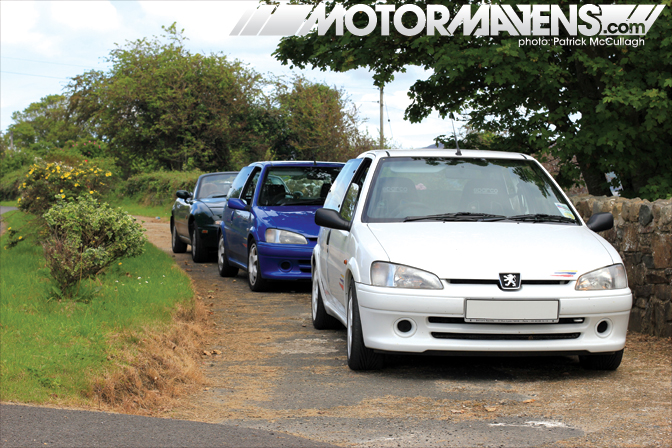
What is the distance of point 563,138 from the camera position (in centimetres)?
1208

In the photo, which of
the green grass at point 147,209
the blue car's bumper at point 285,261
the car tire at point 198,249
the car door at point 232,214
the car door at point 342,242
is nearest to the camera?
the car door at point 342,242

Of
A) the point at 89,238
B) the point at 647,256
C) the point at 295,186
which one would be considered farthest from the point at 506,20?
the point at 89,238

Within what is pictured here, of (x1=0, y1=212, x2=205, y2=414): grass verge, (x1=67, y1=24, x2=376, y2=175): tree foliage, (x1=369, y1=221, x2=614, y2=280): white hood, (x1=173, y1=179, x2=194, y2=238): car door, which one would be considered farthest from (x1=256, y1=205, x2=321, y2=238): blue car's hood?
(x1=67, y1=24, x2=376, y2=175): tree foliage

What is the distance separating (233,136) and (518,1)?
103ft

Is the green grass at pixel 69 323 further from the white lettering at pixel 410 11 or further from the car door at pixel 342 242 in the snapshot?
the white lettering at pixel 410 11

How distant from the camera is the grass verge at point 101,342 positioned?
210 inches

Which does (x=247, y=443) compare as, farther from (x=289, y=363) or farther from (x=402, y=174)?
(x=402, y=174)

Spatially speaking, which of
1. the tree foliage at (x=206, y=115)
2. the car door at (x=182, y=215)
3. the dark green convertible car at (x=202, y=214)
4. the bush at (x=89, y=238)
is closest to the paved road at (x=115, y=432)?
the bush at (x=89, y=238)

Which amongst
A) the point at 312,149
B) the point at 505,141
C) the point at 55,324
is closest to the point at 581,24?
the point at 505,141

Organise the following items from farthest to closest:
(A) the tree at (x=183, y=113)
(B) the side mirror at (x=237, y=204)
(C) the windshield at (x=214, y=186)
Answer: (A) the tree at (x=183, y=113) → (C) the windshield at (x=214, y=186) → (B) the side mirror at (x=237, y=204)

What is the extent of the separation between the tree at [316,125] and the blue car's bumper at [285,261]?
31385 mm

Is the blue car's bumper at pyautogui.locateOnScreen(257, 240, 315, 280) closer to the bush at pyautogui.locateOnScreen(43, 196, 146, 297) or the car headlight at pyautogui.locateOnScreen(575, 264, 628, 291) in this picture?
the bush at pyautogui.locateOnScreen(43, 196, 146, 297)

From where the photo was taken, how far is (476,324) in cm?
549

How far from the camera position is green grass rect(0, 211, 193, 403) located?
538cm
